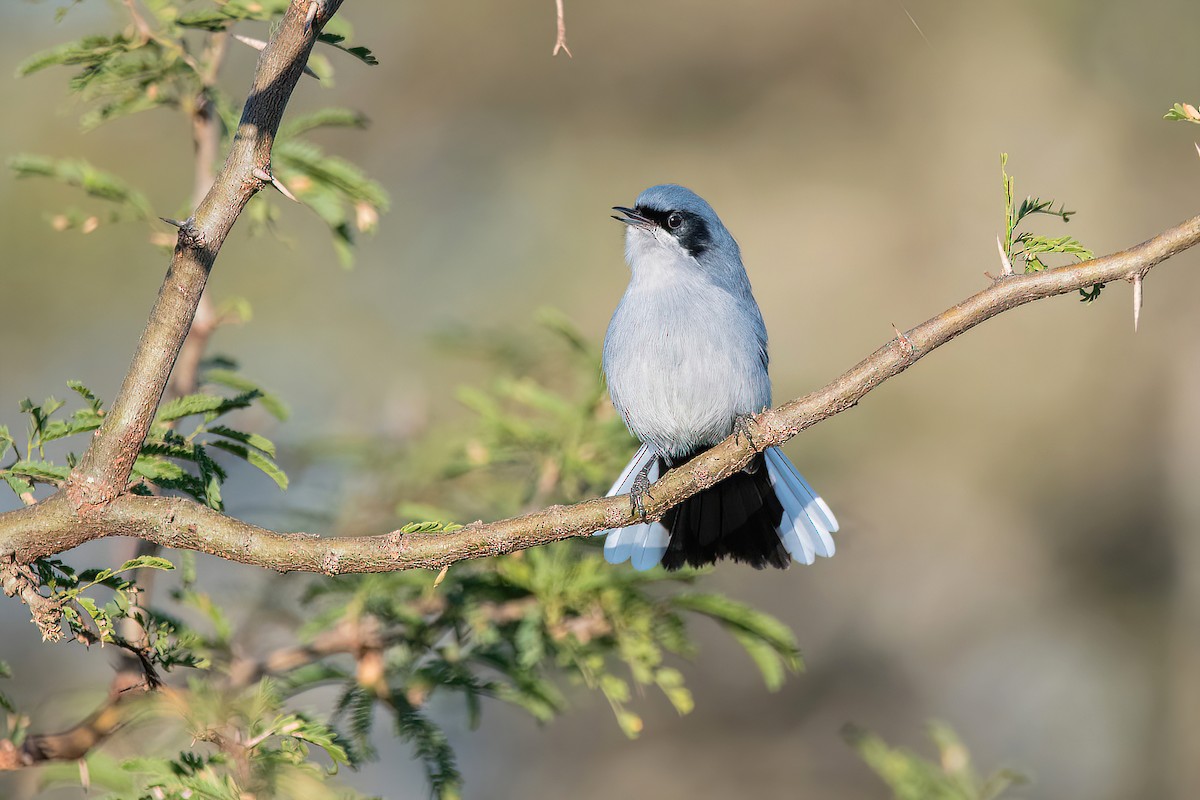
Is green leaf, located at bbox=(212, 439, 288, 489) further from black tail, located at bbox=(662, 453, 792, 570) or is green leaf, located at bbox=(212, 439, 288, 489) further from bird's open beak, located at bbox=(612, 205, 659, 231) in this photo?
bird's open beak, located at bbox=(612, 205, 659, 231)

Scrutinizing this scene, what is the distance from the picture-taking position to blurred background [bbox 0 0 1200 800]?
29.5 ft

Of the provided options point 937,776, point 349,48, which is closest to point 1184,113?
point 349,48

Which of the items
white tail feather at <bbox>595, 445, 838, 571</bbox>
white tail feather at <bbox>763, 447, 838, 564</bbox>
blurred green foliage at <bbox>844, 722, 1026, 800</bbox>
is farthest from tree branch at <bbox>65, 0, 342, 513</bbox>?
blurred green foliage at <bbox>844, 722, 1026, 800</bbox>

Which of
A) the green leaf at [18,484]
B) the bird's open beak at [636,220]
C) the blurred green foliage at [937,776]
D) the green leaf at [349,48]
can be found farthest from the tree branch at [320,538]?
the bird's open beak at [636,220]

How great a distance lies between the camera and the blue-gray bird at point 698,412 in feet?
14.3

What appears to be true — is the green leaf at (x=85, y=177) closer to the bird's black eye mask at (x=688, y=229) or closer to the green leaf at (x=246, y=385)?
the green leaf at (x=246, y=385)

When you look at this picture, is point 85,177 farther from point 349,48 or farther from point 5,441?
point 349,48

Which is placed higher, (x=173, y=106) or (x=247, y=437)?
(x=173, y=106)

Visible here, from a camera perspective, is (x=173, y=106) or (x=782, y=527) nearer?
(x=173, y=106)

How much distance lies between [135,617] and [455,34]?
9212 mm

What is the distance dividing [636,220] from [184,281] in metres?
3.03

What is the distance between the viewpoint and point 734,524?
4562 mm

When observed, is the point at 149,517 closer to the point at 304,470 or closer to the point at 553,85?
the point at 304,470

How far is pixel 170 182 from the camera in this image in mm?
9250
